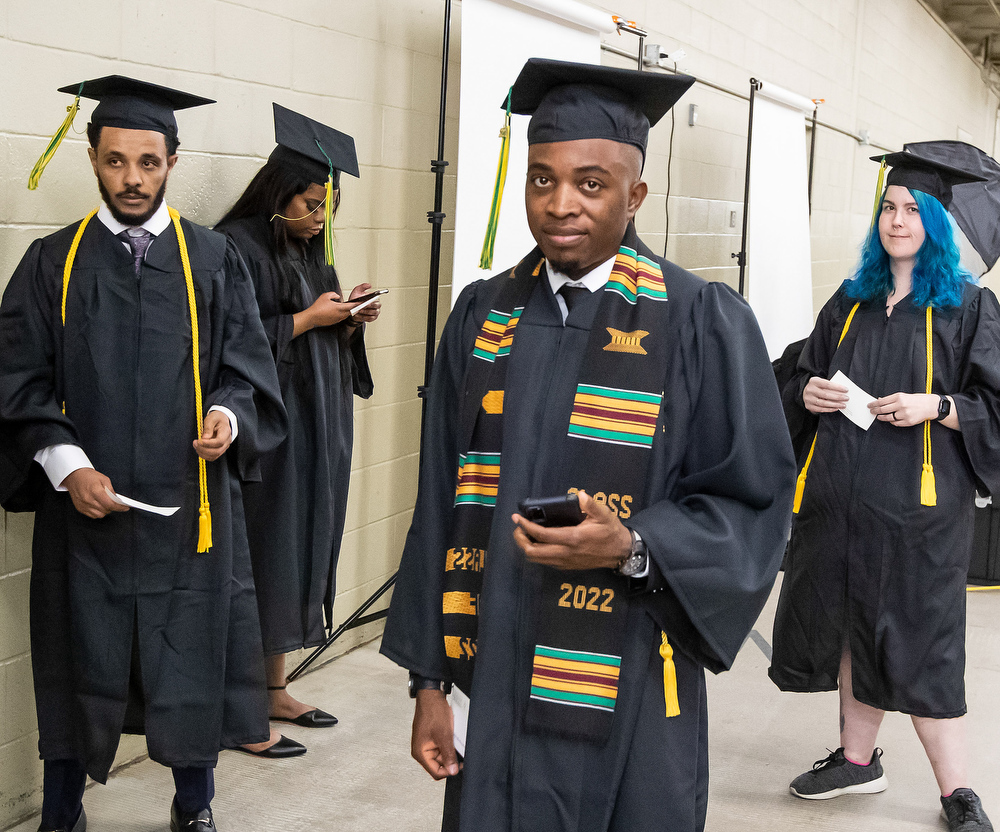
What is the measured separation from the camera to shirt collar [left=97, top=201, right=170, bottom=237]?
7.56 ft

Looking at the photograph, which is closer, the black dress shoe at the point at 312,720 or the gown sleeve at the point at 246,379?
the gown sleeve at the point at 246,379

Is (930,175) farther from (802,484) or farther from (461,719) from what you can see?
(461,719)

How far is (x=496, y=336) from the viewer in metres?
1.48

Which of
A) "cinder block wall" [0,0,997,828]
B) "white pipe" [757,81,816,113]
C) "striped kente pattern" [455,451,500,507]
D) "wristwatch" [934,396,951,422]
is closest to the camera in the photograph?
"striped kente pattern" [455,451,500,507]

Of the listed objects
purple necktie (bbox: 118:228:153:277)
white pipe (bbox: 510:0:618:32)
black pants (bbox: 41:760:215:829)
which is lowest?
black pants (bbox: 41:760:215:829)

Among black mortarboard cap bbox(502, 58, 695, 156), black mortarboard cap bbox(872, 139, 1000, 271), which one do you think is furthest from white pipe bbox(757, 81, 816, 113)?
black mortarboard cap bbox(502, 58, 695, 156)

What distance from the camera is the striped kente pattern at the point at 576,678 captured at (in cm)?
138

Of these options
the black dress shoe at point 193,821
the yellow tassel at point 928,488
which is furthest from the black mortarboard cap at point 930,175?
the black dress shoe at point 193,821

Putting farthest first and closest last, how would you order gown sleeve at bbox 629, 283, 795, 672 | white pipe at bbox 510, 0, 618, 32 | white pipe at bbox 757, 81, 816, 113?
white pipe at bbox 757, 81, 816, 113 → white pipe at bbox 510, 0, 618, 32 → gown sleeve at bbox 629, 283, 795, 672

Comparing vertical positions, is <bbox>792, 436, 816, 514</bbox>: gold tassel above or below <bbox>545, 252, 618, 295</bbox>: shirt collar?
below

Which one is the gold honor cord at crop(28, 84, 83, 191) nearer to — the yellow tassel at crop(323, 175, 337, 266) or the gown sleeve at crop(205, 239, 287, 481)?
the gown sleeve at crop(205, 239, 287, 481)

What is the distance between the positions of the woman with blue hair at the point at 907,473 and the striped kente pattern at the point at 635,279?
1.44 m

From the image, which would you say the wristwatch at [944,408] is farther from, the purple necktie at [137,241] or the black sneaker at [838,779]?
the purple necktie at [137,241]

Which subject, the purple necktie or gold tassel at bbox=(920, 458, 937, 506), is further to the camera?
gold tassel at bbox=(920, 458, 937, 506)
